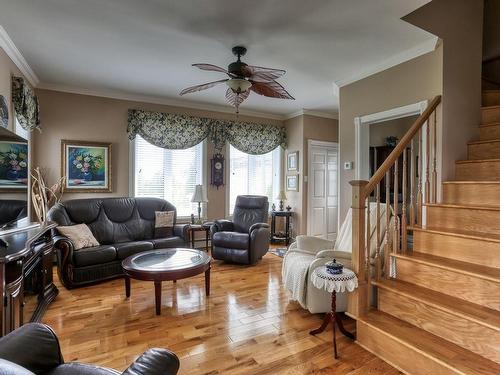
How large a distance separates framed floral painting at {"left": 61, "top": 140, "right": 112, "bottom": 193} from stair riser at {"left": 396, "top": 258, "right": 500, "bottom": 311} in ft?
13.9

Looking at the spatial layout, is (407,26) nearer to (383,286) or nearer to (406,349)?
(383,286)

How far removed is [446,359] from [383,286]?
1.93ft

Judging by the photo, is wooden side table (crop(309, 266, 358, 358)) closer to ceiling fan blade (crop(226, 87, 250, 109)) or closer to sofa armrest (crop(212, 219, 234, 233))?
ceiling fan blade (crop(226, 87, 250, 109))

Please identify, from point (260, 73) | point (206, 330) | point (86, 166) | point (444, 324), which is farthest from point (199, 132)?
point (444, 324)

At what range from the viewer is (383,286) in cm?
215

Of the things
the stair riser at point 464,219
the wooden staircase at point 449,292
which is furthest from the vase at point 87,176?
the stair riser at point 464,219

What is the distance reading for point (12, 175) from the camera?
2.46m

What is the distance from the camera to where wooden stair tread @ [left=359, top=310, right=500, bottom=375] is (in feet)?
5.11

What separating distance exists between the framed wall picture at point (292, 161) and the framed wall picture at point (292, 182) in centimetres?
16

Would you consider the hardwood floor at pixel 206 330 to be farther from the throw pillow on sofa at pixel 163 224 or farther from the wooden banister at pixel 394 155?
the wooden banister at pixel 394 155

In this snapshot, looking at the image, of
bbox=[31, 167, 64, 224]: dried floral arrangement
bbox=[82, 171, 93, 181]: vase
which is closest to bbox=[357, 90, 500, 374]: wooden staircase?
bbox=[31, 167, 64, 224]: dried floral arrangement

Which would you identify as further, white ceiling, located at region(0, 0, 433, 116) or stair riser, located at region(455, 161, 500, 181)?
stair riser, located at region(455, 161, 500, 181)

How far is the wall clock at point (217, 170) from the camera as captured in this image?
5.38m

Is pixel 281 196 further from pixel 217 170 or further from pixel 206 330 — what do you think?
pixel 206 330
